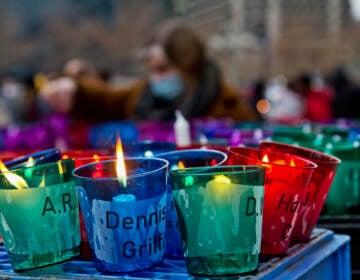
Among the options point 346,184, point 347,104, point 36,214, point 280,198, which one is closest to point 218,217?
point 280,198

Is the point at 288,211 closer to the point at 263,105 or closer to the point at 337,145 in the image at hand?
the point at 337,145

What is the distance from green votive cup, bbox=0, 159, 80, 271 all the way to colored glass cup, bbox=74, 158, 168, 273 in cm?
4

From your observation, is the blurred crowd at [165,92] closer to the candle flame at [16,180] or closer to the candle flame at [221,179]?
the candle flame at [16,180]

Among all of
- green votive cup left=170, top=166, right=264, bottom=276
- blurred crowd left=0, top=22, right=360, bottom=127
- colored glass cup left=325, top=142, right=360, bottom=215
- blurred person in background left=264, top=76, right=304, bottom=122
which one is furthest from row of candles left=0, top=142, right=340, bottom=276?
blurred person in background left=264, top=76, right=304, bottom=122

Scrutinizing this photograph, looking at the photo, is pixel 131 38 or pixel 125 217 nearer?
pixel 125 217

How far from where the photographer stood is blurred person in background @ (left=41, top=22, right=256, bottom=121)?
4.16 meters

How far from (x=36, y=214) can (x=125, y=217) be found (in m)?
0.14

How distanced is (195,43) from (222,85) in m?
0.30

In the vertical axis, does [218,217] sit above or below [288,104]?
above

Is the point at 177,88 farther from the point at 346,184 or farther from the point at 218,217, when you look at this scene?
the point at 218,217

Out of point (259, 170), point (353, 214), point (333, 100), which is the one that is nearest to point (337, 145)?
point (353, 214)

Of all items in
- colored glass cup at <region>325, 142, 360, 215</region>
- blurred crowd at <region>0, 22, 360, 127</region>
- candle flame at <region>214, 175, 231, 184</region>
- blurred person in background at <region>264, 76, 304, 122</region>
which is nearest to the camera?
candle flame at <region>214, 175, 231, 184</region>

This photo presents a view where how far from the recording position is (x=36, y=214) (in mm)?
1041

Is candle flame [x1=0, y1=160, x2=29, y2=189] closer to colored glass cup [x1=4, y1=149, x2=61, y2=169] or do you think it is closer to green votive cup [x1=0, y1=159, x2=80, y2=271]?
green votive cup [x1=0, y1=159, x2=80, y2=271]
